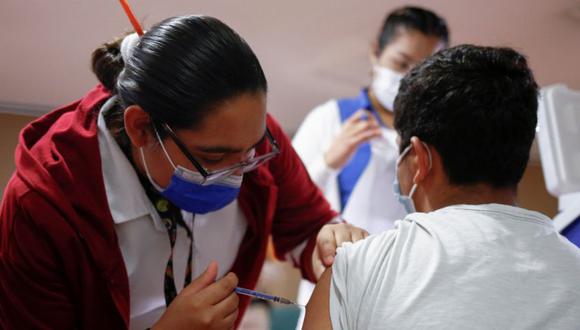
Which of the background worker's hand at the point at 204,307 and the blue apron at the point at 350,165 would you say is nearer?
the background worker's hand at the point at 204,307

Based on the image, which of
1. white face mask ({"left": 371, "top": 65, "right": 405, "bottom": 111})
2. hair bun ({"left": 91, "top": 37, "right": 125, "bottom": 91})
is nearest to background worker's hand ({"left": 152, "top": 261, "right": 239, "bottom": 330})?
hair bun ({"left": 91, "top": 37, "right": 125, "bottom": 91})

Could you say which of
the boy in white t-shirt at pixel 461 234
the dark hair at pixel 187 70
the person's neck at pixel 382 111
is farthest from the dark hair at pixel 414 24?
the dark hair at pixel 187 70

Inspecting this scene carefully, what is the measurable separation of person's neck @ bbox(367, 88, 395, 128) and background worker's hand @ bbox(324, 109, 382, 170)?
0.57ft

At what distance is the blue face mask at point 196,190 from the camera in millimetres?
1091

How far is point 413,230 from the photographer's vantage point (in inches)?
38.1

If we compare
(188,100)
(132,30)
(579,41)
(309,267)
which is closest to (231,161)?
(188,100)

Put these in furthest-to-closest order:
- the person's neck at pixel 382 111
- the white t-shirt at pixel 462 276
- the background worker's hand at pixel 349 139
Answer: the person's neck at pixel 382 111
the background worker's hand at pixel 349 139
the white t-shirt at pixel 462 276

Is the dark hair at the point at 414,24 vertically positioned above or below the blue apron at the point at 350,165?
above

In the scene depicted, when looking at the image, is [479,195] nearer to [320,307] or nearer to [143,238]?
[320,307]

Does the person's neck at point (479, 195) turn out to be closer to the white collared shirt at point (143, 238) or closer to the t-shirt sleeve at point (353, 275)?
the t-shirt sleeve at point (353, 275)

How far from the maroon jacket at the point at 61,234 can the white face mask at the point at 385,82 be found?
1.02 metres

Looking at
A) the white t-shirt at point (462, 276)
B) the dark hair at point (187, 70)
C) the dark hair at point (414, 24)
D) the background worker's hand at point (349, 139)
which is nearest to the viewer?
the white t-shirt at point (462, 276)

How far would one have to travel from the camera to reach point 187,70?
959 millimetres

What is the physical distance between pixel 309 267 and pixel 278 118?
1.22 feet
